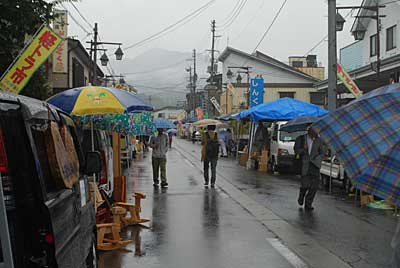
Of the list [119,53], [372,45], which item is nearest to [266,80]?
[372,45]

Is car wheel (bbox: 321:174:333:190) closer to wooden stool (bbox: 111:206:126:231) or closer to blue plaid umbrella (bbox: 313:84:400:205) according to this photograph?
wooden stool (bbox: 111:206:126:231)

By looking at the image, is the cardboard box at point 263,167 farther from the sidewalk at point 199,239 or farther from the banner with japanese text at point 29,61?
the banner with japanese text at point 29,61

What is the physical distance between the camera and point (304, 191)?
12.1 m

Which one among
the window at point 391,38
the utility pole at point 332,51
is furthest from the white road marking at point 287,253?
the window at point 391,38

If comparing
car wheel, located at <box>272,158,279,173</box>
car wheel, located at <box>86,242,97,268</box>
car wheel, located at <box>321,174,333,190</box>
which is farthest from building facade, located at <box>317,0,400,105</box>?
car wheel, located at <box>86,242,97,268</box>

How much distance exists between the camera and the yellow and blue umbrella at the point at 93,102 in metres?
8.57

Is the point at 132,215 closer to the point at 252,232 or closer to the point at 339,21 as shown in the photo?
the point at 252,232

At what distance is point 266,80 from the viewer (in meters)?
59.0

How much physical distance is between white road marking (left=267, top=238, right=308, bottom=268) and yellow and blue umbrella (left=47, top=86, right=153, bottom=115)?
10.5ft

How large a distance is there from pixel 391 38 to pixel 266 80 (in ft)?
99.9

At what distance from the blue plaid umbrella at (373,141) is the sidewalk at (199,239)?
316 cm

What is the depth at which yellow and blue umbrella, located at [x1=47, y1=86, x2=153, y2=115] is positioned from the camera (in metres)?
8.57

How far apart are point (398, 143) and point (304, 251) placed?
4214 mm

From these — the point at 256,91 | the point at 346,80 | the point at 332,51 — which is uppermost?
the point at 256,91
